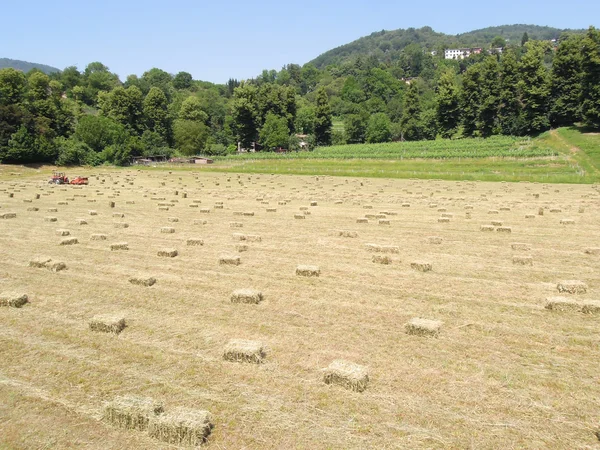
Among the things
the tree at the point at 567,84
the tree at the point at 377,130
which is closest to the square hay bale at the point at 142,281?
the tree at the point at 567,84

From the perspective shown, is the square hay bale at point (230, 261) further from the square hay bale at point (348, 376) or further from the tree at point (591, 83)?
the tree at point (591, 83)

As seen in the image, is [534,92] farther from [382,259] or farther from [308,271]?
[308,271]

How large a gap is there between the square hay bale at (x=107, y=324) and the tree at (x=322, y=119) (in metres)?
120

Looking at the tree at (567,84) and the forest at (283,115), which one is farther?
the tree at (567,84)

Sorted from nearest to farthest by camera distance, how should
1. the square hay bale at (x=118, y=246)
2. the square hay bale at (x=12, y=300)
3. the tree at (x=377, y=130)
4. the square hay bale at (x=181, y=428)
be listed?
the square hay bale at (x=181, y=428)
the square hay bale at (x=12, y=300)
the square hay bale at (x=118, y=246)
the tree at (x=377, y=130)

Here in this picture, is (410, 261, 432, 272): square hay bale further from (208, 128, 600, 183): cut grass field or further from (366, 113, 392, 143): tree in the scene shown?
(366, 113, 392, 143): tree

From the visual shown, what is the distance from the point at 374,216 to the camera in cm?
2809

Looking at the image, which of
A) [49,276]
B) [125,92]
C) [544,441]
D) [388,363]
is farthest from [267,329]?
[125,92]

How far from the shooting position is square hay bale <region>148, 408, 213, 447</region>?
679 cm

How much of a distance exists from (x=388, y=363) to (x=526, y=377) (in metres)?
2.44

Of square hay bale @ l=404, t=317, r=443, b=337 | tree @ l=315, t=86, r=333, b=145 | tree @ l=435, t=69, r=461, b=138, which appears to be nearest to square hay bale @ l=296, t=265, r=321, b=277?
square hay bale @ l=404, t=317, r=443, b=337

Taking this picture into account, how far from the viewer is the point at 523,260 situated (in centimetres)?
1664

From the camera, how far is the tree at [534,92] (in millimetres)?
96850

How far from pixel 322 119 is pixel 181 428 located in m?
127
